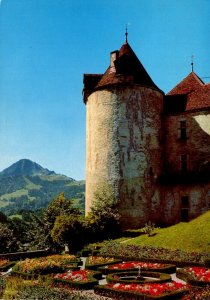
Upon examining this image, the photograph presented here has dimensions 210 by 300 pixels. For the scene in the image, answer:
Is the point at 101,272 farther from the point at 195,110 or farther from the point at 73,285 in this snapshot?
the point at 195,110

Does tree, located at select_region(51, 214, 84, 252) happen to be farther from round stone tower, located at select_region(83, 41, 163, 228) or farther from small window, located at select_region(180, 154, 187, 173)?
small window, located at select_region(180, 154, 187, 173)

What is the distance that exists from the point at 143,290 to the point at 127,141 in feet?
73.8

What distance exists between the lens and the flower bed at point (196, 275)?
15.8 meters

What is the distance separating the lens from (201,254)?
21.8 metres

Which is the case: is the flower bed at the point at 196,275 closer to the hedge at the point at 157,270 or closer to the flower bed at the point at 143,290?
the flower bed at the point at 143,290

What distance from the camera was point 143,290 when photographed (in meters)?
14.7

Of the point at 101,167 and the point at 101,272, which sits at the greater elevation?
the point at 101,167

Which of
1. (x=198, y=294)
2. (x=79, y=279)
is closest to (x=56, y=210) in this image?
(x=79, y=279)

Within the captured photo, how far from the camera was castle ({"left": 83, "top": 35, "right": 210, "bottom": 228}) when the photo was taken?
1400 inches

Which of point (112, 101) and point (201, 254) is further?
point (112, 101)

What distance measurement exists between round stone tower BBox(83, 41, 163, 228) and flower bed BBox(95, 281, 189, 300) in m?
19.6

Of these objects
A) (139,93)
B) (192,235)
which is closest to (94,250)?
(192,235)

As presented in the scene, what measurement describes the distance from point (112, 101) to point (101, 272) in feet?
67.7

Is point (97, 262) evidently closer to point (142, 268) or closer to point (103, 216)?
point (142, 268)
